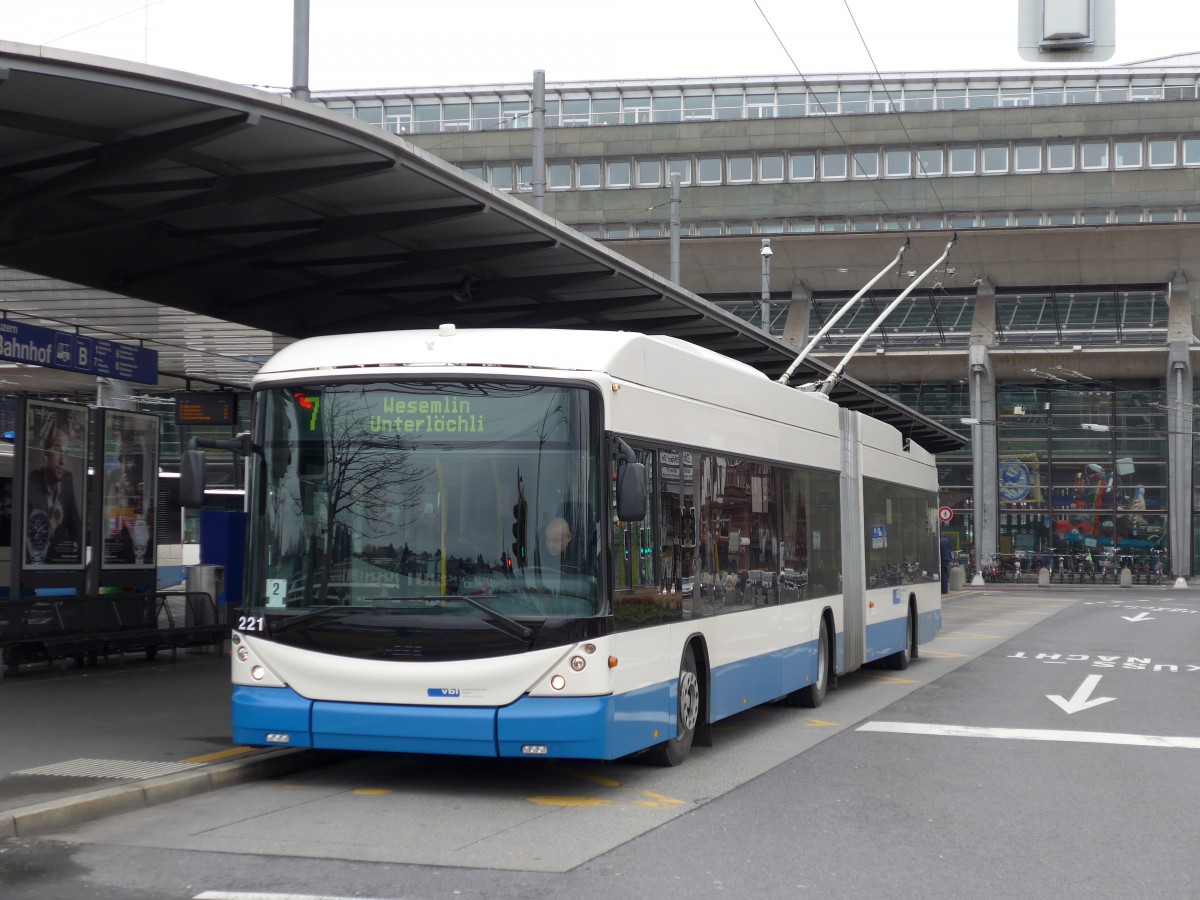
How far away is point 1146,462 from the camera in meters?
56.9

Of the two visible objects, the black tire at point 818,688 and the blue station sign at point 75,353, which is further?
the blue station sign at point 75,353

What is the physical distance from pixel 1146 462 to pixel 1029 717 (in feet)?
151

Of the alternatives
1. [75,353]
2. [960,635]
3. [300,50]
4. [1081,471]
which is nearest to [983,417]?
[1081,471]

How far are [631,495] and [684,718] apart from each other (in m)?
2.29

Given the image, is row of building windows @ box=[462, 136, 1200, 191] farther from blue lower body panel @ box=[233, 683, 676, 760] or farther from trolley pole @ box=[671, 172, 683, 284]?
blue lower body panel @ box=[233, 683, 676, 760]

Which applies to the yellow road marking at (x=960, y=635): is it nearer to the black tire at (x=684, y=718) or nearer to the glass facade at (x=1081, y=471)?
the black tire at (x=684, y=718)

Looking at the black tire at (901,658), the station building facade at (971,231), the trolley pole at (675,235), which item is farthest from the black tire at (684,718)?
the station building facade at (971,231)

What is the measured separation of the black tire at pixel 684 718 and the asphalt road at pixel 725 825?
0.37 ft

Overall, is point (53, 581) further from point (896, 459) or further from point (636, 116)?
point (636, 116)

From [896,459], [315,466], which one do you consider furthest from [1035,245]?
[315,466]

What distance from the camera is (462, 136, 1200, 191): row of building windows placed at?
169ft

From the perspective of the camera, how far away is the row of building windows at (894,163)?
2029 inches

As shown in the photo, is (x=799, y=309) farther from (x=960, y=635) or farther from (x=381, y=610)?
(x=381, y=610)

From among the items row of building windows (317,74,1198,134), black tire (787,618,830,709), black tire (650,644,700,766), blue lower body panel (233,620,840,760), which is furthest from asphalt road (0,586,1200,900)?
row of building windows (317,74,1198,134)
